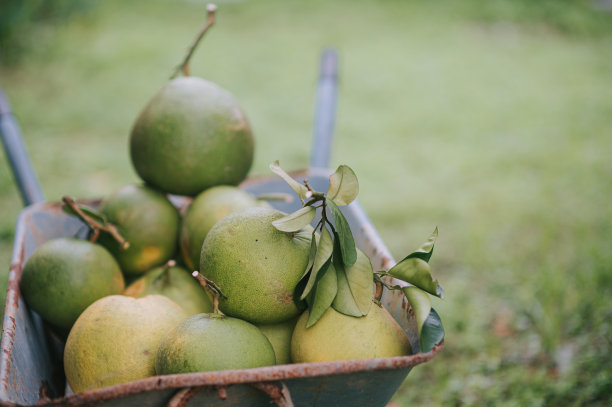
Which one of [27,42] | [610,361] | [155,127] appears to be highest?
[155,127]

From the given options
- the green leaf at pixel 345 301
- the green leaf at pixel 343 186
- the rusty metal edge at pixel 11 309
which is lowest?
the rusty metal edge at pixel 11 309

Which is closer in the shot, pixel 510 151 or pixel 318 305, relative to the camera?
pixel 318 305

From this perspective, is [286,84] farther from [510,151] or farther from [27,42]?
[27,42]

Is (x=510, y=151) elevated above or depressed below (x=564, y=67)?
below

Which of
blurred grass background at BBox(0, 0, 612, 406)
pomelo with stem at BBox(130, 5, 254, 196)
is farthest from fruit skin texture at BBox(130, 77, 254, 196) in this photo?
blurred grass background at BBox(0, 0, 612, 406)

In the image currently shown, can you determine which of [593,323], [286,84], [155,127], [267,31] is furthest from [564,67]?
[155,127]

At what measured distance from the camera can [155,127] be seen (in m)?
1.46

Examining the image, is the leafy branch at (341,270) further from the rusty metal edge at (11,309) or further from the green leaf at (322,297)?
the rusty metal edge at (11,309)

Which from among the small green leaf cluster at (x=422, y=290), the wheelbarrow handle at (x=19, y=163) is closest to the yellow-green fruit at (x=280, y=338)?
the small green leaf cluster at (x=422, y=290)

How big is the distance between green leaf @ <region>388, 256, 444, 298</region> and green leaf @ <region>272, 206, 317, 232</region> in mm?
210

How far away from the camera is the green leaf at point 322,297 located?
3.36 feet

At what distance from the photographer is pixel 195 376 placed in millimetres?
860

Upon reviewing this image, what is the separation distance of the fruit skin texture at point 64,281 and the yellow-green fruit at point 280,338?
0.44m

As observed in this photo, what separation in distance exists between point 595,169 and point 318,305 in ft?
11.2
